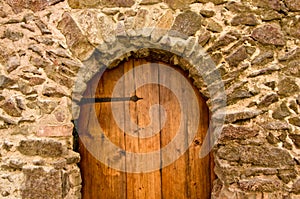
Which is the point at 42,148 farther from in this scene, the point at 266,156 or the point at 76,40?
the point at 266,156

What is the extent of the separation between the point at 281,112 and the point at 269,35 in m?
0.47

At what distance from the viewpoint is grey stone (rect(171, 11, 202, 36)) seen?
2.43m

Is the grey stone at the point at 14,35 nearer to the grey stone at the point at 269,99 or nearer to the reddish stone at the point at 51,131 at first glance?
the reddish stone at the point at 51,131

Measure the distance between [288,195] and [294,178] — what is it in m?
0.11

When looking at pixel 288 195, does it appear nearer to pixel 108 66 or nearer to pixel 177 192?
pixel 177 192

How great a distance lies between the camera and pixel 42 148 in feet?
7.87

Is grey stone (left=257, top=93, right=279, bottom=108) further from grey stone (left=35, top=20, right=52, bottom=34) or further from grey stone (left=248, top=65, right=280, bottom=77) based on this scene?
grey stone (left=35, top=20, right=52, bottom=34)

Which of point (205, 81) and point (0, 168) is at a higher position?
point (205, 81)

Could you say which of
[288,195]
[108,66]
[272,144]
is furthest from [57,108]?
[288,195]

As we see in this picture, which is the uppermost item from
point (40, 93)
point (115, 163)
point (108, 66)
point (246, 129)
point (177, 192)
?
point (108, 66)

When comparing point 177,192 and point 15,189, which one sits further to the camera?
point 177,192

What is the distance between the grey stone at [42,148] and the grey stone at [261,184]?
1.10m

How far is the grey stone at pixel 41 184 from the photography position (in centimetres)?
236

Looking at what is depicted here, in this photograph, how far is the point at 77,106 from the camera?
2486mm
